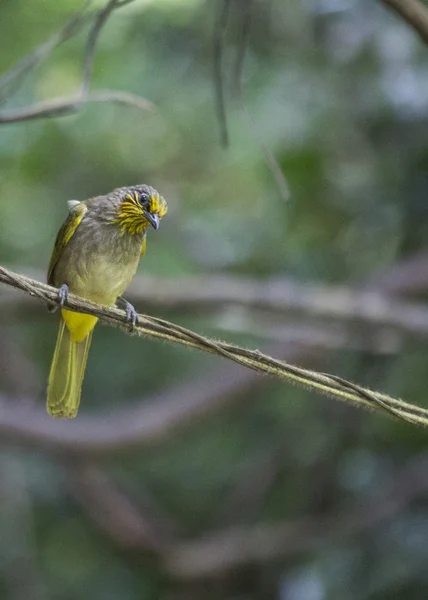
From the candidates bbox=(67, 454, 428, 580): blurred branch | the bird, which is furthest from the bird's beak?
bbox=(67, 454, 428, 580): blurred branch

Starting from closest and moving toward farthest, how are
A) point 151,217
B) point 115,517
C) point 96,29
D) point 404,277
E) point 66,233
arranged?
point 96,29, point 151,217, point 66,233, point 404,277, point 115,517

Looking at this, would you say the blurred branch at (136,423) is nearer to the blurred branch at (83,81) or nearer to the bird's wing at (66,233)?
the bird's wing at (66,233)

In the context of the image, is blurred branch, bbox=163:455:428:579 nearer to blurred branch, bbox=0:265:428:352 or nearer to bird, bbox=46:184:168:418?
blurred branch, bbox=0:265:428:352

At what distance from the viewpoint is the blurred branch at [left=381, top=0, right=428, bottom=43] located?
344 cm

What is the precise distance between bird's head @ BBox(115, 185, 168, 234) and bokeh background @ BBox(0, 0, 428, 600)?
95.8 inches

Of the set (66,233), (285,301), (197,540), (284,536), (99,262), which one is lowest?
(99,262)

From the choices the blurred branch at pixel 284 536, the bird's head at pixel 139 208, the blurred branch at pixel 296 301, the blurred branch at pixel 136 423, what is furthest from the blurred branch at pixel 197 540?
the bird's head at pixel 139 208

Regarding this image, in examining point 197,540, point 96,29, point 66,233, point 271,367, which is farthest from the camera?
point 197,540

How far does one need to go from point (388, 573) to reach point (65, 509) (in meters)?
3.50

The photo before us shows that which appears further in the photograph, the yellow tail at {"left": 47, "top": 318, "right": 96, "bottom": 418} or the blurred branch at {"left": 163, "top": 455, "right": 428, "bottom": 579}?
the blurred branch at {"left": 163, "top": 455, "right": 428, "bottom": 579}

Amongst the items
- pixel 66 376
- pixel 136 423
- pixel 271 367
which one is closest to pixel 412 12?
pixel 271 367

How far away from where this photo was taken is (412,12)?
3459 millimetres

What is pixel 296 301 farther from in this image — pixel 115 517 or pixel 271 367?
pixel 271 367

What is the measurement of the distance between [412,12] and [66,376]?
5.95 ft
